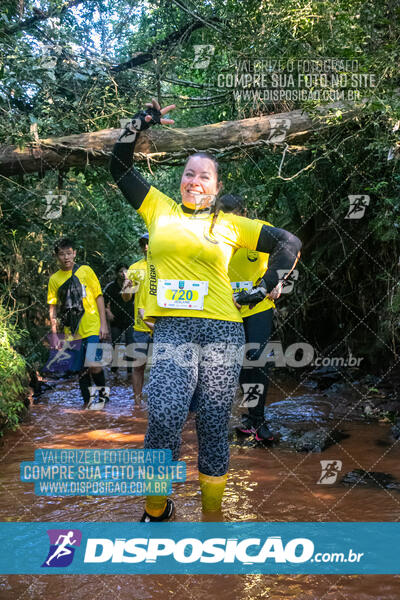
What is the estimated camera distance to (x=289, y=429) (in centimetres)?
560

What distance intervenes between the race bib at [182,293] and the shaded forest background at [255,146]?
310 centimetres

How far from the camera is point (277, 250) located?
10.4ft

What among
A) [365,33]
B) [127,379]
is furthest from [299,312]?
[365,33]

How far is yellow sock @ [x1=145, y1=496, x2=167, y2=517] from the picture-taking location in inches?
124

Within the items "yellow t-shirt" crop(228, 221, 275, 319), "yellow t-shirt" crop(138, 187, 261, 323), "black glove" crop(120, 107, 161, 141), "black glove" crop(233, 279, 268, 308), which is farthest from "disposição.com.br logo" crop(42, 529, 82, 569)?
"yellow t-shirt" crop(228, 221, 275, 319)
